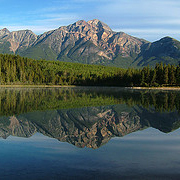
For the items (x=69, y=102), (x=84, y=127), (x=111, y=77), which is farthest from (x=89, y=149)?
(x=111, y=77)

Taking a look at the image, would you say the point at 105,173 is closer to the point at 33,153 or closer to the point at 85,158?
the point at 85,158

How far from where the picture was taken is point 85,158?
556 inches

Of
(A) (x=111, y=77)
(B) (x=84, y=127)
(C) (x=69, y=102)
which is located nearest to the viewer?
(B) (x=84, y=127)

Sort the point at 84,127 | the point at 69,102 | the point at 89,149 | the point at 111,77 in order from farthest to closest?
the point at 111,77 → the point at 69,102 → the point at 84,127 → the point at 89,149

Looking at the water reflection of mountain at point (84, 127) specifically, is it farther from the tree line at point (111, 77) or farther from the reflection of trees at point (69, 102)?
the tree line at point (111, 77)

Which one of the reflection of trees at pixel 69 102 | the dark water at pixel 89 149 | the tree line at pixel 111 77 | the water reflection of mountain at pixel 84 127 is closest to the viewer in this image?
the dark water at pixel 89 149

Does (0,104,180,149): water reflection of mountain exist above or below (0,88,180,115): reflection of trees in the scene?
above

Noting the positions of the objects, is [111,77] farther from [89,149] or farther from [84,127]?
[89,149]

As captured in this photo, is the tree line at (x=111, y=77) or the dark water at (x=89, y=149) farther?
the tree line at (x=111, y=77)

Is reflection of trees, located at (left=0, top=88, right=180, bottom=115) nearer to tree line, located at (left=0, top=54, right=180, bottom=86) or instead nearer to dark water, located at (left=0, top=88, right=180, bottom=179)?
dark water, located at (left=0, top=88, right=180, bottom=179)

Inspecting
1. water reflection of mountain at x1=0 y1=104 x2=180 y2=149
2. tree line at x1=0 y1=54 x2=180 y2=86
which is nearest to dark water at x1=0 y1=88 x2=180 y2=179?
water reflection of mountain at x1=0 y1=104 x2=180 y2=149

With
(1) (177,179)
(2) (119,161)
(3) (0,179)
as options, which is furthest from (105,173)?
(3) (0,179)

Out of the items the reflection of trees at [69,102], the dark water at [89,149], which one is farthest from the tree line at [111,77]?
the dark water at [89,149]

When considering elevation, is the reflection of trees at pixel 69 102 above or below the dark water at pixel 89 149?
below
